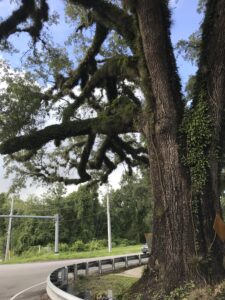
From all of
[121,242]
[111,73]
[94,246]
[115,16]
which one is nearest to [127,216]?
[121,242]

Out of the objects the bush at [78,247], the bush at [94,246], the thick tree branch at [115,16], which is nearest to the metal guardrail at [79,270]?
the thick tree branch at [115,16]

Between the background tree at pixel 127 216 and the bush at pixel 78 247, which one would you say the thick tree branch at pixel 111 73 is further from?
the background tree at pixel 127 216

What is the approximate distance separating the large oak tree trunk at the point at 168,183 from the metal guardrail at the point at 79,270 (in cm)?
253

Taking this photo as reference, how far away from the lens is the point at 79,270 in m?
20.2

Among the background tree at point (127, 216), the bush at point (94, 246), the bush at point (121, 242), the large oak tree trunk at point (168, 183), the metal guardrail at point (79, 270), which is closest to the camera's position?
the large oak tree trunk at point (168, 183)

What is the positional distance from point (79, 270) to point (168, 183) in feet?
37.3

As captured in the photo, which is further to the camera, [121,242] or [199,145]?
[121,242]

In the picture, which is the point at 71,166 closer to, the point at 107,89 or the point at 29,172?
the point at 29,172

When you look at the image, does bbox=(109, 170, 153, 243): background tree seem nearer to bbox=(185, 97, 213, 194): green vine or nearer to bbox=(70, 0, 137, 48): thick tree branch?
bbox=(70, 0, 137, 48): thick tree branch

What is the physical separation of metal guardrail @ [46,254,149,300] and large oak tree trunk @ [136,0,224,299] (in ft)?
8.30

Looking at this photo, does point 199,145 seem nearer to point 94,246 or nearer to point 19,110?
point 19,110

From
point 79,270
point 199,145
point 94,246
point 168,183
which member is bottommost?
point 79,270

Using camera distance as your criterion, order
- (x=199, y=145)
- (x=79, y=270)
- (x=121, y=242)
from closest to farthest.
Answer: (x=199, y=145)
(x=79, y=270)
(x=121, y=242)

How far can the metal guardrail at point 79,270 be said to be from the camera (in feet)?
34.8
